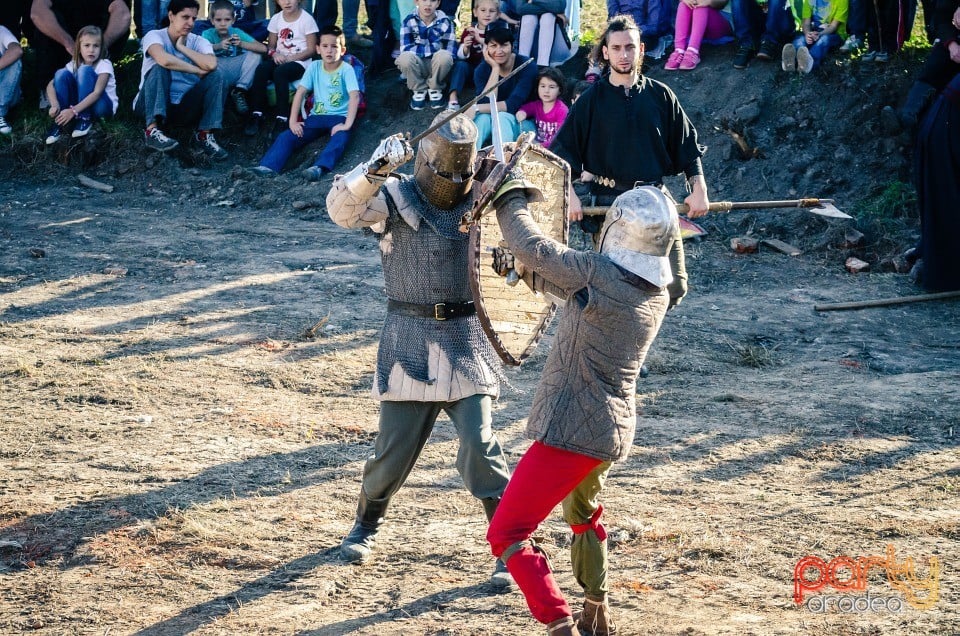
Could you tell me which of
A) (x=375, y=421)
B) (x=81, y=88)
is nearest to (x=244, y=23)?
(x=81, y=88)

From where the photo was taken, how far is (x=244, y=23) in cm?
1127

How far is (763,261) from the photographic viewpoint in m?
8.44

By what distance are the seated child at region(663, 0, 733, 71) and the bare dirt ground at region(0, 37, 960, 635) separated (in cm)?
52

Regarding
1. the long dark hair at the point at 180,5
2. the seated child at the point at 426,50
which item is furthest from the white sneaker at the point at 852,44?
the long dark hair at the point at 180,5

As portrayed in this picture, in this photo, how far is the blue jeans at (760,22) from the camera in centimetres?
991

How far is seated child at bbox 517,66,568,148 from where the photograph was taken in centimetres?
921

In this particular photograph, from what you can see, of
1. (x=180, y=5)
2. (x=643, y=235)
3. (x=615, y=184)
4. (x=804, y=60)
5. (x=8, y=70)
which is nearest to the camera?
(x=643, y=235)

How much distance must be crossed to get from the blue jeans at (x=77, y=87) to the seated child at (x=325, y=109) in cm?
176

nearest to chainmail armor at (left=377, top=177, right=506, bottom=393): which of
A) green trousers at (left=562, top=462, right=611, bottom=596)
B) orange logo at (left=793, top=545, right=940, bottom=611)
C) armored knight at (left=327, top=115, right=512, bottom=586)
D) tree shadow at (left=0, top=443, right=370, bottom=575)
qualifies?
armored knight at (left=327, top=115, right=512, bottom=586)

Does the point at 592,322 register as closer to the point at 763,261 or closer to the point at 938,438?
the point at 938,438

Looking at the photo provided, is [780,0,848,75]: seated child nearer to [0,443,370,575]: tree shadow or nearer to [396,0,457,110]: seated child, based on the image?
[396,0,457,110]: seated child

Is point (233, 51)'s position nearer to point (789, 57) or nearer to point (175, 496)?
point (789, 57)

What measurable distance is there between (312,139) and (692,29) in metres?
3.80

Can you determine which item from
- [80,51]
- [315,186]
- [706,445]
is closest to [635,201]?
[706,445]
